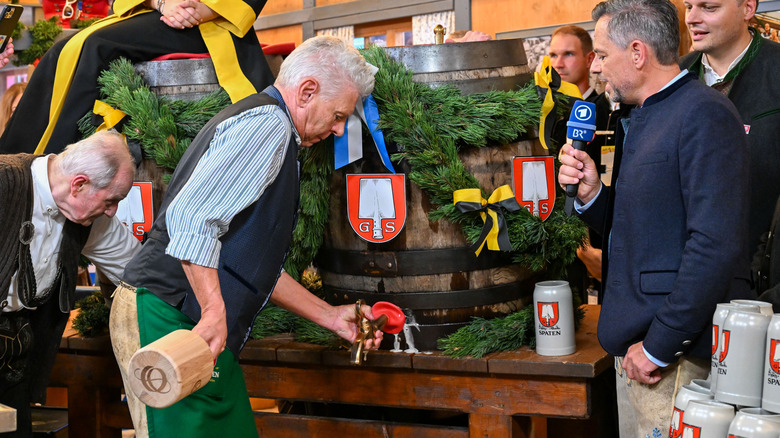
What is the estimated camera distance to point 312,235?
275cm

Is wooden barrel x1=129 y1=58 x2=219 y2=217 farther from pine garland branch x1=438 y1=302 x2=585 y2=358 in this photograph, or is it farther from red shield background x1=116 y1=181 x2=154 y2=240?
pine garland branch x1=438 y1=302 x2=585 y2=358

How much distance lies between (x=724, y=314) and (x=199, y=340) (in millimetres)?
1071

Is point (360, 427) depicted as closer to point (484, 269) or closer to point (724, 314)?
point (484, 269)

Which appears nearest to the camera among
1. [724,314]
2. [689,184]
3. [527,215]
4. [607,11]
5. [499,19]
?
[724,314]

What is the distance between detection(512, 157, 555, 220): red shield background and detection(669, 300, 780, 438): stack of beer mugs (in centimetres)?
101

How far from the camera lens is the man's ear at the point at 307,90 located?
6.87 feet

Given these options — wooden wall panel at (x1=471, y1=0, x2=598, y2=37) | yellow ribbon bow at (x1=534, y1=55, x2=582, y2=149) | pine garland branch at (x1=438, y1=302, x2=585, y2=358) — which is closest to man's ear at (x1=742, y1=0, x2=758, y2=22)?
yellow ribbon bow at (x1=534, y1=55, x2=582, y2=149)

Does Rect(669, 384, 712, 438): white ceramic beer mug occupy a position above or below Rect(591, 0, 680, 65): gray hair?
below

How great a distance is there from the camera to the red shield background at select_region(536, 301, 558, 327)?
2523mm

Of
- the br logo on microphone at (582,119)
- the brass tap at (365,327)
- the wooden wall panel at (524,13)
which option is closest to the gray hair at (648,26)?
the br logo on microphone at (582,119)

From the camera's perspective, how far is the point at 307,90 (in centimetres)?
210

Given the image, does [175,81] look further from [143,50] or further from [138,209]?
[138,209]

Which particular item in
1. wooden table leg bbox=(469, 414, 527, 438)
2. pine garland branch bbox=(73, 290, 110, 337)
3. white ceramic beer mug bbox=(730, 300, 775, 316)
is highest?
white ceramic beer mug bbox=(730, 300, 775, 316)

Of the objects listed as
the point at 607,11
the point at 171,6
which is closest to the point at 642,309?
the point at 607,11
